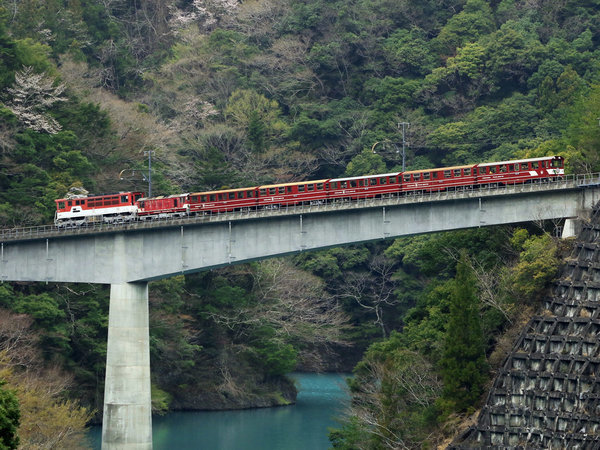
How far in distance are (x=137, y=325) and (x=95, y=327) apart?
11.0 metres

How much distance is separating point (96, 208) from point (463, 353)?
2960 cm

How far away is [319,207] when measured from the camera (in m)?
83.6

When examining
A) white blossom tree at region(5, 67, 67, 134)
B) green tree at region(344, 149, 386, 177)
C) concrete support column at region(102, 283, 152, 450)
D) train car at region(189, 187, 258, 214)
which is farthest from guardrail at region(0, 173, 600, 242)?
green tree at region(344, 149, 386, 177)

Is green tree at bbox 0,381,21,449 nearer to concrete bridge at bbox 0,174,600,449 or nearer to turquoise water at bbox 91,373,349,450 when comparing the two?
concrete bridge at bbox 0,174,600,449

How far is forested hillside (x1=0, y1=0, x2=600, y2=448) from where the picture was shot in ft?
260

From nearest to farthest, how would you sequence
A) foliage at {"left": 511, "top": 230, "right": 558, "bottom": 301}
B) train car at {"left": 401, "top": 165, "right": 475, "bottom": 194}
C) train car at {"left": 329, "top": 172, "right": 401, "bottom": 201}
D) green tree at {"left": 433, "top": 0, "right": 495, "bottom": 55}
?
1. foliage at {"left": 511, "top": 230, "right": 558, "bottom": 301}
2. train car at {"left": 401, "top": 165, "right": 475, "bottom": 194}
3. train car at {"left": 329, "top": 172, "right": 401, "bottom": 201}
4. green tree at {"left": 433, "top": 0, "right": 495, "bottom": 55}

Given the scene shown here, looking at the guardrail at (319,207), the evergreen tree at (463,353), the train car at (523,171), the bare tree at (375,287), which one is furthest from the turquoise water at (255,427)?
the train car at (523,171)

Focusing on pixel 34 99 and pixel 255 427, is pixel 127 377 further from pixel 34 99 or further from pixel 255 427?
pixel 34 99

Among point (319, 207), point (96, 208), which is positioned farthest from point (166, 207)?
point (319, 207)

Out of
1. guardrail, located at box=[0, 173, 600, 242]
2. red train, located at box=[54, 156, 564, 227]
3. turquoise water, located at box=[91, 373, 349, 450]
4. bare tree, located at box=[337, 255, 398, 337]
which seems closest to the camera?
guardrail, located at box=[0, 173, 600, 242]

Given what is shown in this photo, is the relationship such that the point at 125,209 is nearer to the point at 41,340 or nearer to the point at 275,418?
the point at 41,340

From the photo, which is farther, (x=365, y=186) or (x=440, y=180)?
(x=365, y=186)

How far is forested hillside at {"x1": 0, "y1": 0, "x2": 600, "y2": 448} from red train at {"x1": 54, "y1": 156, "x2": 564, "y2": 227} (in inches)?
149

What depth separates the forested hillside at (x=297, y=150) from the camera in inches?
3120
